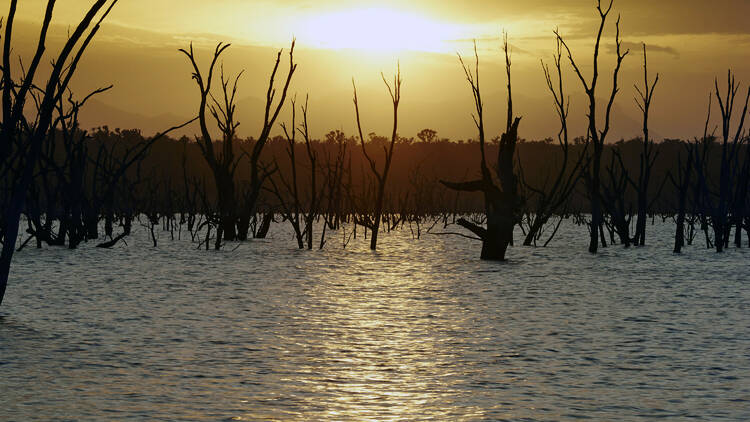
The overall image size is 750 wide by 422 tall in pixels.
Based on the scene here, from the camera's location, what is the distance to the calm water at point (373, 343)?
455 centimetres

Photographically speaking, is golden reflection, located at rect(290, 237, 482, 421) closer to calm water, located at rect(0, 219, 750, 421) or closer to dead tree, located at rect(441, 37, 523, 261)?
A: calm water, located at rect(0, 219, 750, 421)

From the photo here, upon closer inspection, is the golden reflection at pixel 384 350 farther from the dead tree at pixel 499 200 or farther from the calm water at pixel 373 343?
the dead tree at pixel 499 200

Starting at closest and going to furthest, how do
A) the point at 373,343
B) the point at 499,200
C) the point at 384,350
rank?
the point at 384,350 → the point at 373,343 → the point at 499,200

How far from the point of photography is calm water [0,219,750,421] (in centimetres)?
455

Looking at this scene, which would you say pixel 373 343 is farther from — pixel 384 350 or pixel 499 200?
pixel 499 200

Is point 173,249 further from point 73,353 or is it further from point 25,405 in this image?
point 25,405

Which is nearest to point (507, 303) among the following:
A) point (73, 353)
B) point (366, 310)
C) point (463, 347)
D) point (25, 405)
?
point (366, 310)

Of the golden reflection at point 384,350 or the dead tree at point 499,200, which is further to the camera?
the dead tree at point 499,200

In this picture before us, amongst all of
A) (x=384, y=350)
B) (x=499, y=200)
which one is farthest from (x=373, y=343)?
(x=499, y=200)

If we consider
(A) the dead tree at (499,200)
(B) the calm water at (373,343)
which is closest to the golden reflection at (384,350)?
(B) the calm water at (373,343)

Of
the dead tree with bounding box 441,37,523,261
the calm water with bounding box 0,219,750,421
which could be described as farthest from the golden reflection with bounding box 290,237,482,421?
the dead tree with bounding box 441,37,523,261

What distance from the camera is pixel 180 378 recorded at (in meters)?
5.14

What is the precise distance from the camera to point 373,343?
252 inches

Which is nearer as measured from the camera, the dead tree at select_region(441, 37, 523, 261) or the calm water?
the calm water
